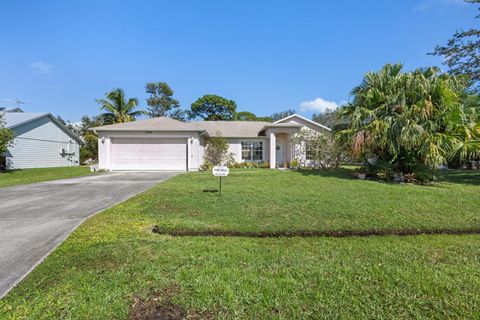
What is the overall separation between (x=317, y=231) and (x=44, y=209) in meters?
6.51

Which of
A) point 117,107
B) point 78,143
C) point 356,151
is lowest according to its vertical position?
point 356,151

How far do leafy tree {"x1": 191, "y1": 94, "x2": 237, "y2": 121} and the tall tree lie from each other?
4.31 metres

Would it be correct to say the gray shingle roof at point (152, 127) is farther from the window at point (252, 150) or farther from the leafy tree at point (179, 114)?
the leafy tree at point (179, 114)

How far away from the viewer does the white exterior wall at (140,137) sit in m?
16.0

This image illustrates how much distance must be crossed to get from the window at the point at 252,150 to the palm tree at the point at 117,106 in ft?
51.0

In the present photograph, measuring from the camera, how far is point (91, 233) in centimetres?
434

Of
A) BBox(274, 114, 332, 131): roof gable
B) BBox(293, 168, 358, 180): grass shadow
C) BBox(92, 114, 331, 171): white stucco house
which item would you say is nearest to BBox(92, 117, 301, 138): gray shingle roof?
BBox(92, 114, 331, 171): white stucco house

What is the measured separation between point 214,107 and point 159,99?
9419mm

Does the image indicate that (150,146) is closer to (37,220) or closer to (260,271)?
(37,220)

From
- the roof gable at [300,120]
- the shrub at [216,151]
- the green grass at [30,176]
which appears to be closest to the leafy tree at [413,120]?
the roof gable at [300,120]

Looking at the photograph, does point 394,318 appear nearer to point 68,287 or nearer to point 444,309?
point 444,309

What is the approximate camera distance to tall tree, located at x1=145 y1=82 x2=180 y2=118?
4072 centimetres

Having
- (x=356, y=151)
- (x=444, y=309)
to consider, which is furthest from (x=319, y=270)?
(x=356, y=151)

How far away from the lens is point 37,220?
5164mm
